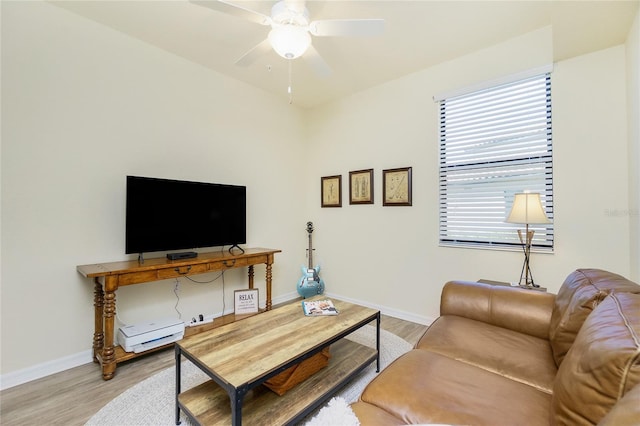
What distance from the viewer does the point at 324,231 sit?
400cm

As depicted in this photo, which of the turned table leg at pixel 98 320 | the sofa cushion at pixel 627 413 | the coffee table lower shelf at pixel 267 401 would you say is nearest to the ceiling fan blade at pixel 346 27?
the sofa cushion at pixel 627 413

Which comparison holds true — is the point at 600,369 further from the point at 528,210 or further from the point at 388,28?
the point at 388,28

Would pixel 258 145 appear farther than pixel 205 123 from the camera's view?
Yes

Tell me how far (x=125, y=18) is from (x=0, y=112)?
114 cm

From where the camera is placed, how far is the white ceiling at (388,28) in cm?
197

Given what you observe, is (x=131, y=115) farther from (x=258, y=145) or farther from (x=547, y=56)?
(x=547, y=56)

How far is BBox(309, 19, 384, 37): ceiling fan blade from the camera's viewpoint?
5.74ft

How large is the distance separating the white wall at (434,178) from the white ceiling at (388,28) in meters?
0.20

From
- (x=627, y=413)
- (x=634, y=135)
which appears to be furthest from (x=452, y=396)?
(x=634, y=135)

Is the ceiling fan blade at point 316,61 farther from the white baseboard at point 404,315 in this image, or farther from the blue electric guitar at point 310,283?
the white baseboard at point 404,315

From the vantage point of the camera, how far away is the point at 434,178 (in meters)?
2.97

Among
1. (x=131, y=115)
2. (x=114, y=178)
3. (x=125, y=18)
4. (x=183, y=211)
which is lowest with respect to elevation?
(x=183, y=211)

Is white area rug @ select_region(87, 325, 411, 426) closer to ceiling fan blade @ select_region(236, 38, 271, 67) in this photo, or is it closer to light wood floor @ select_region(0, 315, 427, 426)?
light wood floor @ select_region(0, 315, 427, 426)

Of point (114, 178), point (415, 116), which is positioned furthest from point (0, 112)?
point (415, 116)
